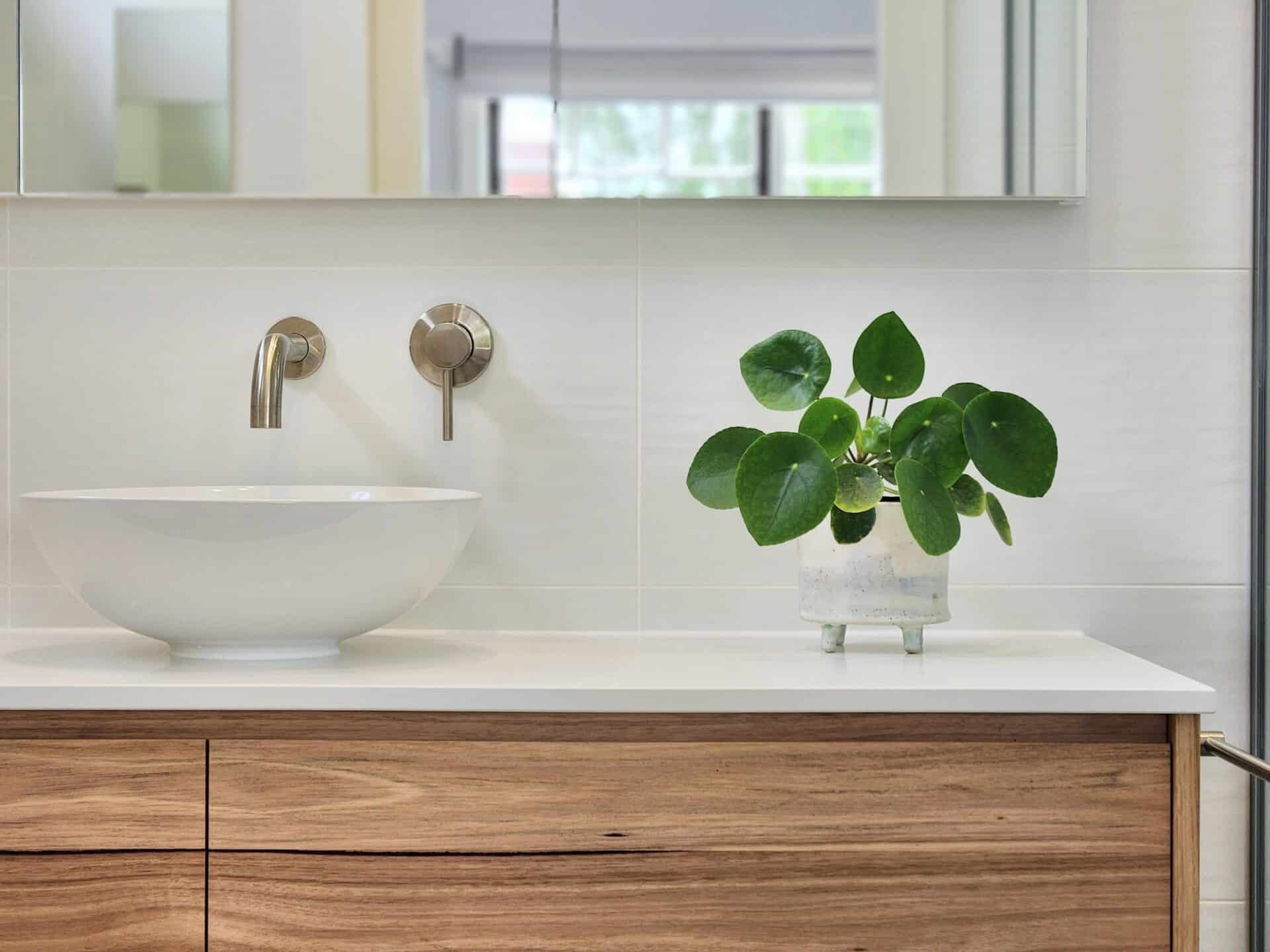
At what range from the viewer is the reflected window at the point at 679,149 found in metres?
1.37

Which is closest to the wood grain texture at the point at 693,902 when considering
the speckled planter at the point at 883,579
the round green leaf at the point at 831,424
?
the speckled planter at the point at 883,579

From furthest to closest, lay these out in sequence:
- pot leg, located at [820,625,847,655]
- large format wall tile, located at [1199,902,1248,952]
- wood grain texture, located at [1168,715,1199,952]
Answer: large format wall tile, located at [1199,902,1248,952] < pot leg, located at [820,625,847,655] < wood grain texture, located at [1168,715,1199,952]

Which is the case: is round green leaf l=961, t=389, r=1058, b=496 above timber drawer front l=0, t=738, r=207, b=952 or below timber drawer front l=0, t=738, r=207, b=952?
above

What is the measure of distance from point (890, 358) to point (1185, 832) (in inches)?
18.7

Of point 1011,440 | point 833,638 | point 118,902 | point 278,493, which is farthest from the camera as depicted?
point 278,493

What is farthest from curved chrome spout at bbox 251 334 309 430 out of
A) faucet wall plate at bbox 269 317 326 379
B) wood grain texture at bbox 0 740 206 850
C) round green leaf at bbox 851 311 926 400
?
round green leaf at bbox 851 311 926 400

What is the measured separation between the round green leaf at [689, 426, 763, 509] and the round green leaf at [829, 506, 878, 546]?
0.10 meters

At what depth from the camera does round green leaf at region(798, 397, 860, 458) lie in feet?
3.55

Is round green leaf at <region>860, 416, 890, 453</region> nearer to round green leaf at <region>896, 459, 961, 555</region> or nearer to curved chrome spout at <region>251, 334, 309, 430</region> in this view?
round green leaf at <region>896, 459, 961, 555</region>

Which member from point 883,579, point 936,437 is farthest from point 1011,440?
point 883,579

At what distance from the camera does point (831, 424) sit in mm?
1084

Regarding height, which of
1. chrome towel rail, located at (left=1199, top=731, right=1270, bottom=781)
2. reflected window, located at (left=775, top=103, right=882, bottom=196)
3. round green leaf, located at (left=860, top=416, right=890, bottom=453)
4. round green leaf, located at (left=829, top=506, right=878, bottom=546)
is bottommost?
chrome towel rail, located at (left=1199, top=731, right=1270, bottom=781)

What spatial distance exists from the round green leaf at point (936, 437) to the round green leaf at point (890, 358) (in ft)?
0.08

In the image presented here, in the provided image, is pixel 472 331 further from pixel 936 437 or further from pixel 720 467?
pixel 936 437
